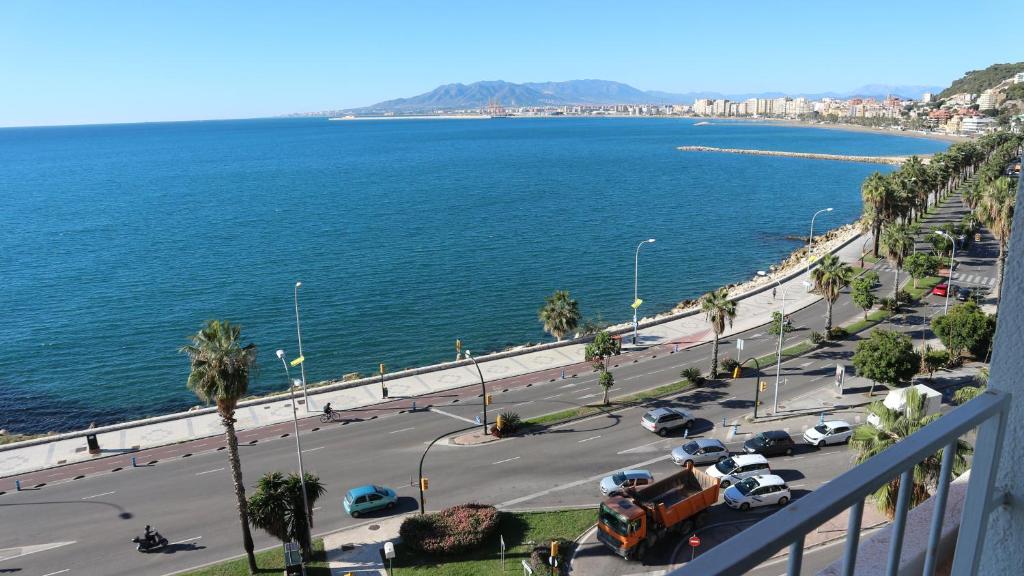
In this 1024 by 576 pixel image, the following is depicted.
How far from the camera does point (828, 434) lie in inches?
1204

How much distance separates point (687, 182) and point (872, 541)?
149097 mm

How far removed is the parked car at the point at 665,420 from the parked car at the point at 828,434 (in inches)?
218

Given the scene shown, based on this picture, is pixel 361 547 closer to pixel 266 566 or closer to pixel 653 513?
pixel 266 566

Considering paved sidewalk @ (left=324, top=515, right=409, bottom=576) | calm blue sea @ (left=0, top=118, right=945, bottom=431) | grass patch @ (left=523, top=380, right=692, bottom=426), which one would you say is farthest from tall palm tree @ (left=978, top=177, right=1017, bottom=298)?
paved sidewalk @ (left=324, top=515, right=409, bottom=576)

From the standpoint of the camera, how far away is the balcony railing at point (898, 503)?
184 cm

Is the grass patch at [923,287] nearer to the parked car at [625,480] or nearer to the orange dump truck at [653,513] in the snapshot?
the parked car at [625,480]

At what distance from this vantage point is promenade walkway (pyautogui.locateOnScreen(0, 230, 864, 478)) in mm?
34594

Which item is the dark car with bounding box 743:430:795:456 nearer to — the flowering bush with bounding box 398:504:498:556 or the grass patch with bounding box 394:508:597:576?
the grass patch with bounding box 394:508:597:576

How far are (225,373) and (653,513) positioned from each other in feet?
51.0

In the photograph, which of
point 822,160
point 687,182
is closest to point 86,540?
point 687,182

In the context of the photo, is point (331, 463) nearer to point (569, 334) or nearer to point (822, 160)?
point (569, 334)

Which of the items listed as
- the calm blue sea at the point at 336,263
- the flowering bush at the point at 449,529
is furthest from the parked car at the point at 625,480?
the calm blue sea at the point at 336,263

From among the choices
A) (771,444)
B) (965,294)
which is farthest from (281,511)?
(965,294)

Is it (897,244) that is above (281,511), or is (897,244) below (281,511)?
above
